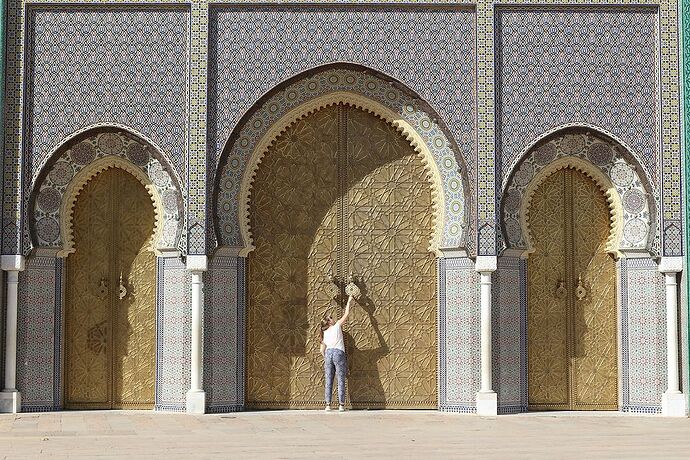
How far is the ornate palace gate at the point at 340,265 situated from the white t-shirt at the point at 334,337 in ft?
0.94

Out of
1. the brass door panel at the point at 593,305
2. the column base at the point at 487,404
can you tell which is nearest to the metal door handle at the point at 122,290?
the column base at the point at 487,404

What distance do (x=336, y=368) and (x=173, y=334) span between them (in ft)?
5.22

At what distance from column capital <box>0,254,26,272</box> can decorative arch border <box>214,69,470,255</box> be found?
194 centimetres

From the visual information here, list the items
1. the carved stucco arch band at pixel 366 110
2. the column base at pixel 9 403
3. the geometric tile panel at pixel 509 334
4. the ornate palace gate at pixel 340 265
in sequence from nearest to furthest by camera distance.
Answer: the column base at pixel 9 403 < the geometric tile panel at pixel 509 334 < the carved stucco arch band at pixel 366 110 < the ornate palace gate at pixel 340 265

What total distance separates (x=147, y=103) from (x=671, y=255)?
17.0ft

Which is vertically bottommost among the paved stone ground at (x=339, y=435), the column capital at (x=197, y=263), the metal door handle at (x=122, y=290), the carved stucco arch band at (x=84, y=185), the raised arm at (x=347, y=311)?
the paved stone ground at (x=339, y=435)

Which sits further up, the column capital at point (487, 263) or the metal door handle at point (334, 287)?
the column capital at point (487, 263)

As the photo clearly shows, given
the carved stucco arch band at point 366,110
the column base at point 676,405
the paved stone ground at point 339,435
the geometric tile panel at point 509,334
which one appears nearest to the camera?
the paved stone ground at point 339,435

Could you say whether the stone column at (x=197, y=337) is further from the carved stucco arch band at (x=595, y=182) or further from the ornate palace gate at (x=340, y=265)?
the carved stucco arch band at (x=595, y=182)

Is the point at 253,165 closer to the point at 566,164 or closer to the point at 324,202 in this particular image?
the point at 324,202

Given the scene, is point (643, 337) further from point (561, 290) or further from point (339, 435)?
point (339, 435)

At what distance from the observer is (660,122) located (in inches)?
424

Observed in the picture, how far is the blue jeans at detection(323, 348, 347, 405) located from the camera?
35.0 ft

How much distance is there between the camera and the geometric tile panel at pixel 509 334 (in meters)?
10.7
